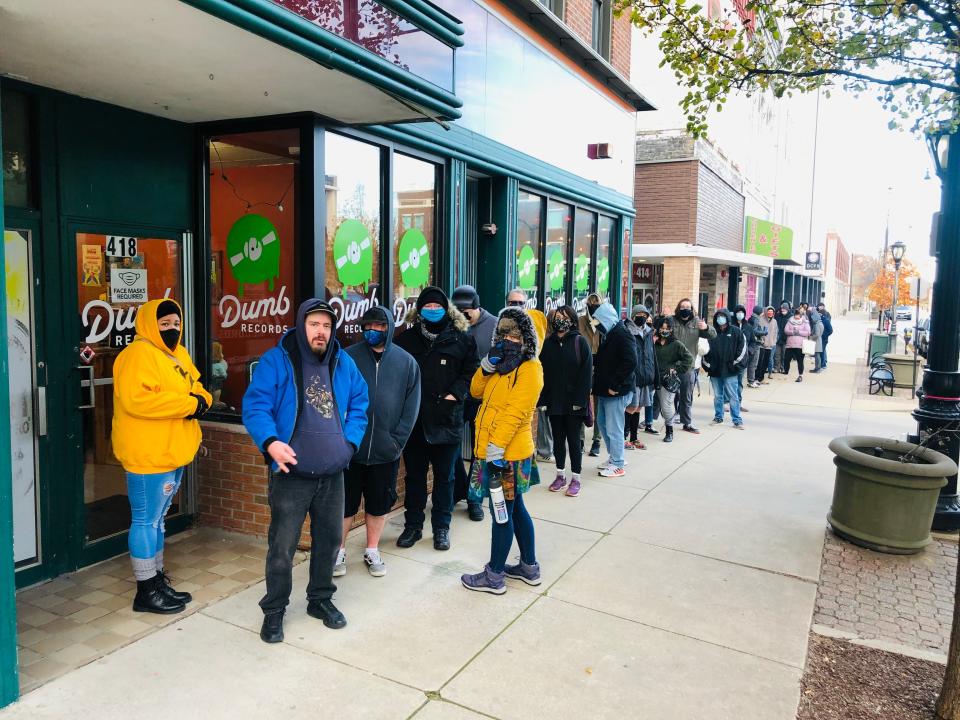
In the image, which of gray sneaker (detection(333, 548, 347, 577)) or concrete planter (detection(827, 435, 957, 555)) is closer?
gray sneaker (detection(333, 548, 347, 577))

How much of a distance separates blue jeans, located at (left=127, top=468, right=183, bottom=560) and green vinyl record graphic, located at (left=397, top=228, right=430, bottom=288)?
3125mm

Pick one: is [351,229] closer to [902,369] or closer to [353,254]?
[353,254]

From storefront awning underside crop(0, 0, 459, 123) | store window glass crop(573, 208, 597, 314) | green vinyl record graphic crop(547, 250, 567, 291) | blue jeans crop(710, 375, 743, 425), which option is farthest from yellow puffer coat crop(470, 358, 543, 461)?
blue jeans crop(710, 375, 743, 425)

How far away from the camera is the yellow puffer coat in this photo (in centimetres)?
449

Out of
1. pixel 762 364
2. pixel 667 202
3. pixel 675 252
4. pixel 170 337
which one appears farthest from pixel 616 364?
pixel 667 202

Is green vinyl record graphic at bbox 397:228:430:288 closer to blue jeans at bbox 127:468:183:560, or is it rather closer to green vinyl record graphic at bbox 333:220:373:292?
green vinyl record graphic at bbox 333:220:373:292

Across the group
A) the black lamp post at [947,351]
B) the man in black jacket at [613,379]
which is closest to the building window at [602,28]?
the man in black jacket at [613,379]

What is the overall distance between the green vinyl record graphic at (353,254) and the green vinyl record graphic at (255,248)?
18.5 inches

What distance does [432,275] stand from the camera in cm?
718

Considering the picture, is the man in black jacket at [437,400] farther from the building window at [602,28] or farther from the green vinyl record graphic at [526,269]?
the building window at [602,28]

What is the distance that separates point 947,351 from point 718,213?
46.1 feet

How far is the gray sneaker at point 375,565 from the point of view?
4.88 m

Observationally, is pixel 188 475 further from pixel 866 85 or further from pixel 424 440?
pixel 866 85

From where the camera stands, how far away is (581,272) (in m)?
11.0
